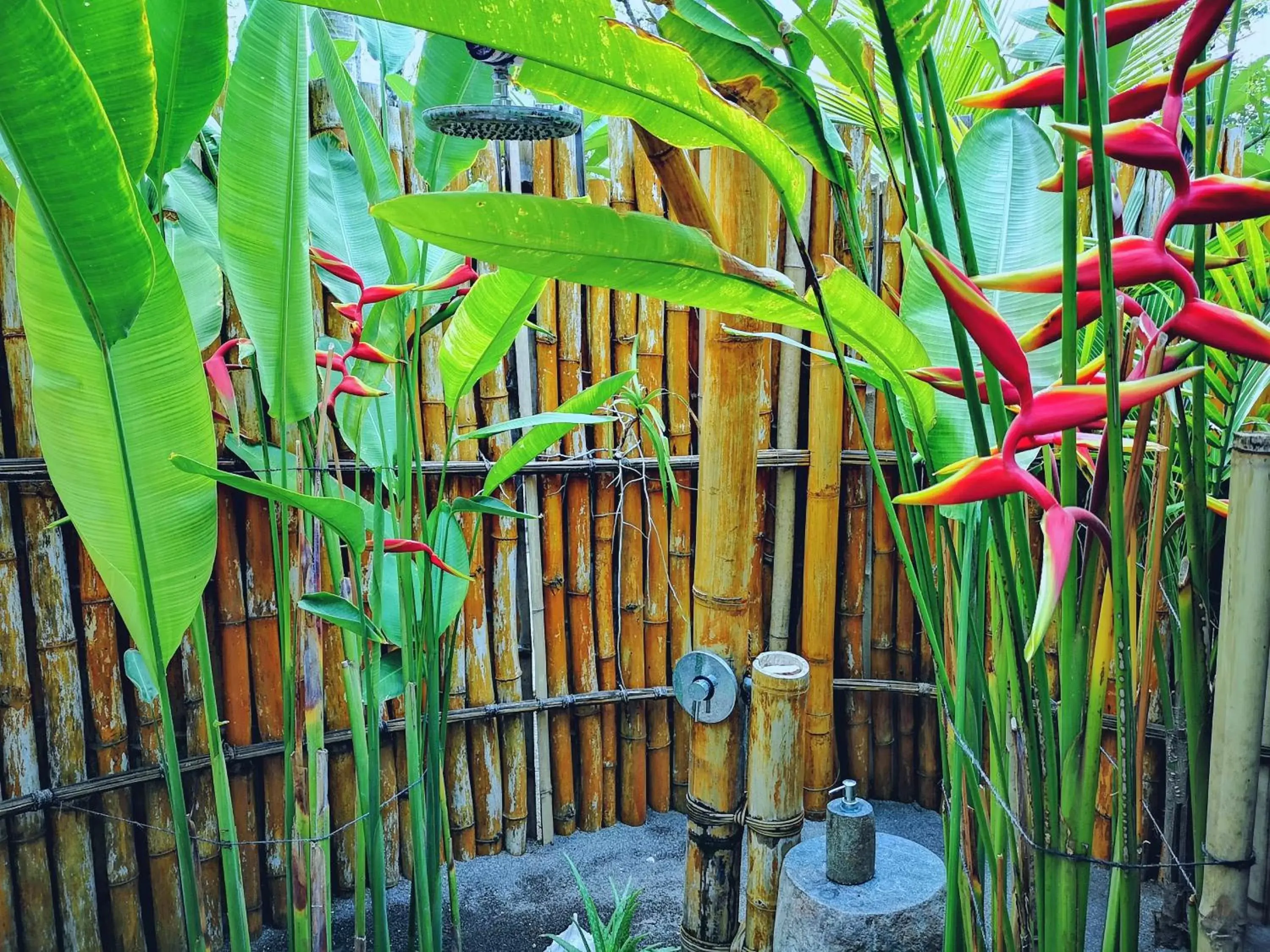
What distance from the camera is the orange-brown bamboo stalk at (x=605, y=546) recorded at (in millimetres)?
2250

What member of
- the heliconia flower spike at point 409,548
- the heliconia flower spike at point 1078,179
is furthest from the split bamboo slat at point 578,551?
the heliconia flower spike at point 1078,179

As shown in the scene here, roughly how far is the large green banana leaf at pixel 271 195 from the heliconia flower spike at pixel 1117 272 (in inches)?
28.7

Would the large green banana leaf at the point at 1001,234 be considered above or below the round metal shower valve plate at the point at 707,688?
above

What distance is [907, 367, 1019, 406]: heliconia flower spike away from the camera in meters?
0.46

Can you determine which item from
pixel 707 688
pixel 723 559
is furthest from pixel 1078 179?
pixel 707 688

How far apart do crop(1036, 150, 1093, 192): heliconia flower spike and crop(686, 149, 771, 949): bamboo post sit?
486 mm

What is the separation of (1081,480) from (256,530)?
1685 millimetres

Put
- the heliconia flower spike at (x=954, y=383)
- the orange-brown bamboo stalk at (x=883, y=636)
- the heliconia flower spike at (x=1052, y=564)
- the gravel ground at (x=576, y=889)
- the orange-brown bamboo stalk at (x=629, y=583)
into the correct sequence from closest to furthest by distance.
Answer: the heliconia flower spike at (x=1052, y=564)
the heliconia flower spike at (x=954, y=383)
the gravel ground at (x=576, y=889)
the orange-brown bamboo stalk at (x=629, y=583)
the orange-brown bamboo stalk at (x=883, y=636)

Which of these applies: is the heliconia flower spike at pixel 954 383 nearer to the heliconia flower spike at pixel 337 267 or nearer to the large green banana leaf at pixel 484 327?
the large green banana leaf at pixel 484 327

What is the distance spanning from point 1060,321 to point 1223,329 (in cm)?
7

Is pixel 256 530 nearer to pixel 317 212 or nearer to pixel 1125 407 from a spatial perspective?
pixel 317 212

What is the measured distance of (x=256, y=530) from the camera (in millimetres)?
1911

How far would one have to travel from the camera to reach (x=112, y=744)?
1759mm

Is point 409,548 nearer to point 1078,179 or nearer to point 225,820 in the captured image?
point 225,820
